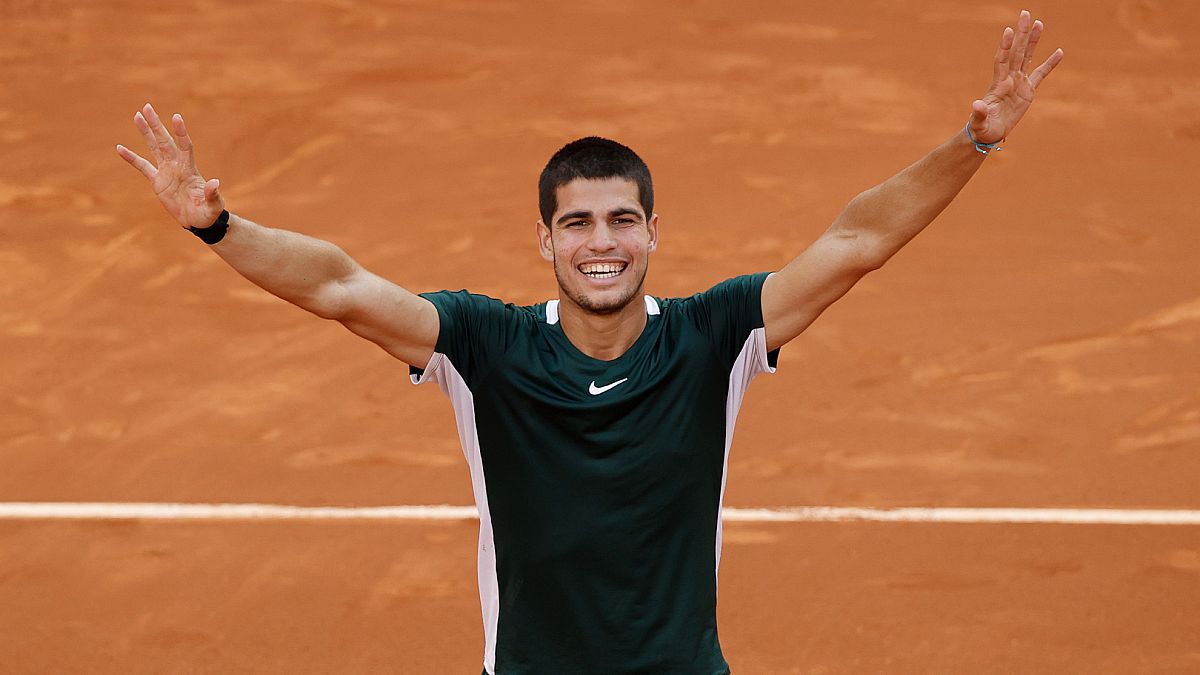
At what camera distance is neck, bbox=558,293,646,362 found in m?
4.43

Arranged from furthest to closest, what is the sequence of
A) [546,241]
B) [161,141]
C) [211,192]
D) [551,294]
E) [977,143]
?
[551,294]
[546,241]
[977,143]
[161,141]
[211,192]

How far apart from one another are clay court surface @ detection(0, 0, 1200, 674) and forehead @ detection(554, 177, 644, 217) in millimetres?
2981

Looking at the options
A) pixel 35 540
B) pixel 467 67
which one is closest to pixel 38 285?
pixel 35 540

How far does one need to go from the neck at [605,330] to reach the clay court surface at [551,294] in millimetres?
2705

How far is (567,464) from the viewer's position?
14.1 ft

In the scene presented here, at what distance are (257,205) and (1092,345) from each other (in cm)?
539

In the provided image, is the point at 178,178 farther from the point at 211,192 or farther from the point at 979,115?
the point at 979,115

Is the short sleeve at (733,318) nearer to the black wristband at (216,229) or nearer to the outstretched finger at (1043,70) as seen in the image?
the outstretched finger at (1043,70)

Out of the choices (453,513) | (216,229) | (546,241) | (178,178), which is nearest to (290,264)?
(216,229)

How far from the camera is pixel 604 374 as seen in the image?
4379mm

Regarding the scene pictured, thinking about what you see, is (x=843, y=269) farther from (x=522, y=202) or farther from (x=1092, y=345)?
(x=522, y=202)

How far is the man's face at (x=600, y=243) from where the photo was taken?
14.1ft

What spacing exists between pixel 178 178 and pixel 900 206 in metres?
1.97

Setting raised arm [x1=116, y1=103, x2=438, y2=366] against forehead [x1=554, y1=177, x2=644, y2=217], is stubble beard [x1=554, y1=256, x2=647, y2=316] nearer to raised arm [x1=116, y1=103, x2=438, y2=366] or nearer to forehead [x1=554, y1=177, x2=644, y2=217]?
forehead [x1=554, y1=177, x2=644, y2=217]
